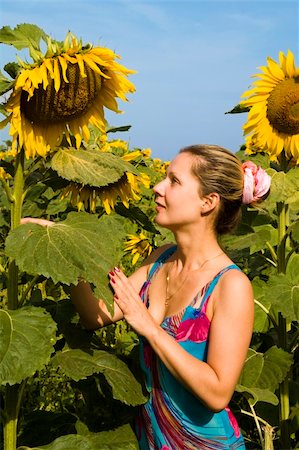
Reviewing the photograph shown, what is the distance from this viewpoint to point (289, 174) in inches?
117

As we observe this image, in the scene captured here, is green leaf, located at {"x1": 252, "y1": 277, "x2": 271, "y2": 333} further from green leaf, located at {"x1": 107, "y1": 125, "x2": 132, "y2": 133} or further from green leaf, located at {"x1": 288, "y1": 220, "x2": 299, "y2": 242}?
green leaf, located at {"x1": 107, "y1": 125, "x2": 132, "y2": 133}

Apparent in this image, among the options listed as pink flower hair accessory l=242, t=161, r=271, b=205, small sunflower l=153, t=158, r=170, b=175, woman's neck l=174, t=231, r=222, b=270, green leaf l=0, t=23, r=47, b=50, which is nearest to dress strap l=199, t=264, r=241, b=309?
woman's neck l=174, t=231, r=222, b=270

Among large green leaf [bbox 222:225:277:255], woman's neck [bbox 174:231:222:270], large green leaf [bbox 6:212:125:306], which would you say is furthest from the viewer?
large green leaf [bbox 222:225:277:255]

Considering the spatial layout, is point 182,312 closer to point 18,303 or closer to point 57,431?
point 18,303

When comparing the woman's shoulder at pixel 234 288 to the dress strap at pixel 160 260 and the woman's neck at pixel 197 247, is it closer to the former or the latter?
the woman's neck at pixel 197 247

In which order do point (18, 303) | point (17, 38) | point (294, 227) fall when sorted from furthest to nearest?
point (294, 227)
point (18, 303)
point (17, 38)

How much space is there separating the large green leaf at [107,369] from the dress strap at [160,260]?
0.34 metres

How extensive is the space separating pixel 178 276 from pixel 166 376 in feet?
1.02

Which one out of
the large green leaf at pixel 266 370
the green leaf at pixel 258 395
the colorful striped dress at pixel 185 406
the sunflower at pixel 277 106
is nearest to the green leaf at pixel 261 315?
the large green leaf at pixel 266 370

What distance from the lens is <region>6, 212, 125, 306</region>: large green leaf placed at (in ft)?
6.00

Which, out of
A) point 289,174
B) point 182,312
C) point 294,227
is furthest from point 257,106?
point 182,312

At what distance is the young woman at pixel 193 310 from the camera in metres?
2.06

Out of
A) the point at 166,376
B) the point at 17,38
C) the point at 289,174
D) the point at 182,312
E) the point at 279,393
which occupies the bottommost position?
the point at 279,393

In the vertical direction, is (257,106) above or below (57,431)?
above
